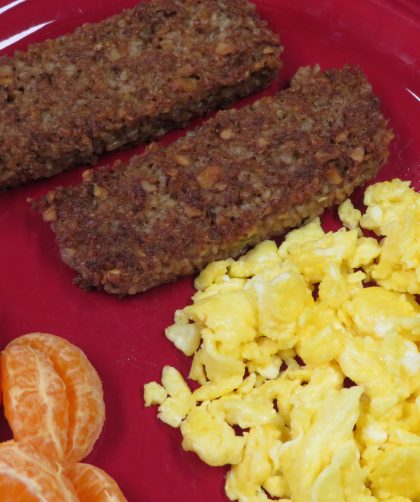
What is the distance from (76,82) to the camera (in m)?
3.12

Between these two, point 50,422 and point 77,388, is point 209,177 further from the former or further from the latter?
point 50,422

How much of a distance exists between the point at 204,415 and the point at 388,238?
0.98 meters

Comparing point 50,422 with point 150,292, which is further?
point 150,292

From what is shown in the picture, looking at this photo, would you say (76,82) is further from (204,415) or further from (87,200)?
(204,415)

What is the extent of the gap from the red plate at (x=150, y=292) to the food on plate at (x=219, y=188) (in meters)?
0.15

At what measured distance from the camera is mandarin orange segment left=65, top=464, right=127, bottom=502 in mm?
2582

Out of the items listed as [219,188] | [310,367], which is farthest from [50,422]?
[219,188]

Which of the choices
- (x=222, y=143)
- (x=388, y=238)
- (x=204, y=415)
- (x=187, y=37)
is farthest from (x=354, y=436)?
(x=187, y=37)

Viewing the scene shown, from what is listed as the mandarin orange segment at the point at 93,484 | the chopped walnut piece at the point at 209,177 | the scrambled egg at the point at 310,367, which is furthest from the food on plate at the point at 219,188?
the mandarin orange segment at the point at 93,484

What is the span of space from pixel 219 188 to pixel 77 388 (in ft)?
3.02

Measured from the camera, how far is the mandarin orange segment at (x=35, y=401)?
8.54ft

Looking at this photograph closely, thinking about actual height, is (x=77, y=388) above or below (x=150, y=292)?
below

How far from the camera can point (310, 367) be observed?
2.84 m

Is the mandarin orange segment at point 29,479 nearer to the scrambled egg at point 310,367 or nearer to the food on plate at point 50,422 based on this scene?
the food on plate at point 50,422
